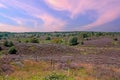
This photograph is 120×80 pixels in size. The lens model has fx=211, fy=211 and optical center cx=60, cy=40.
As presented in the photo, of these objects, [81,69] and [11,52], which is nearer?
[81,69]

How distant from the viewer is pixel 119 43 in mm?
90500

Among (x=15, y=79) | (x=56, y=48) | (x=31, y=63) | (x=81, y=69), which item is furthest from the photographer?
(x=56, y=48)

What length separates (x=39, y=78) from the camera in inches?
805

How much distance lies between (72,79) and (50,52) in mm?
36522

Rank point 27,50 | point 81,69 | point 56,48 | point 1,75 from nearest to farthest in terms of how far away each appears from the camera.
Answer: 1. point 1,75
2. point 81,69
3. point 27,50
4. point 56,48

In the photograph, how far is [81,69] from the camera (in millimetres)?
27094

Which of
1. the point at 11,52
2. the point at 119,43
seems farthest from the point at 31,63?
the point at 119,43

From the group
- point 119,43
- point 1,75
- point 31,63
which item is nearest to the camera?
point 1,75

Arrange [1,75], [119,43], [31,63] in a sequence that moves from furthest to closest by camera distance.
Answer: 1. [119,43]
2. [31,63]
3. [1,75]

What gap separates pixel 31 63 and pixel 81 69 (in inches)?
304

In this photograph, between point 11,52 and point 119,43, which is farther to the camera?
point 119,43

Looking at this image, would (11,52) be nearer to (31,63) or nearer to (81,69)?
(31,63)

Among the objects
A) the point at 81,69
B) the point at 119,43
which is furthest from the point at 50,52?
the point at 119,43

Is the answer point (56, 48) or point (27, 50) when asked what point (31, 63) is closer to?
point (27, 50)
